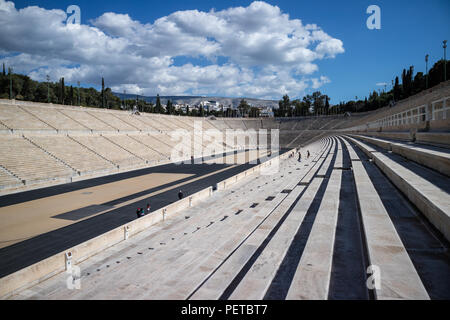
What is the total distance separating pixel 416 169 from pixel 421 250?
5.12 metres

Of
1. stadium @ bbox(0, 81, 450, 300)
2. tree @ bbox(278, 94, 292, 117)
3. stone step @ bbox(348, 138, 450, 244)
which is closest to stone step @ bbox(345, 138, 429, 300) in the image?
stadium @ bbox(0, 81, 450, 300)

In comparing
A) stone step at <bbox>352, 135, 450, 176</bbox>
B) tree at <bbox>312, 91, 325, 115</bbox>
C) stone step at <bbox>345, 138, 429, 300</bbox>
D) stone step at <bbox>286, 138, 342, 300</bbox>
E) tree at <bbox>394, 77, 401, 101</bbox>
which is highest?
tree at <bbox>312, 91, 325, 115</bbox>

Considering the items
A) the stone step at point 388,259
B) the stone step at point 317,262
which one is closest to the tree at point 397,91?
the stone step at point 317,262

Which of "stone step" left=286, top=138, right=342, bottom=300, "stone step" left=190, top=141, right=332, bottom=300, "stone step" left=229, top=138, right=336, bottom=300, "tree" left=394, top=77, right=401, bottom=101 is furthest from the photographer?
"tree" left=394, top=77, right=401, bottom=101

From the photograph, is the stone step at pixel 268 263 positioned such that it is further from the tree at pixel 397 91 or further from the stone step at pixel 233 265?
the tree at pixel 397 91

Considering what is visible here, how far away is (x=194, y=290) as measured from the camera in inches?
185

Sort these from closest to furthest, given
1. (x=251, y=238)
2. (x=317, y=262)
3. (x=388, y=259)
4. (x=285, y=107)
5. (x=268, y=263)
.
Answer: (x=388, y=259)
(x=317, y=262)
(x=268, y=263)
(x=251, y=238)
(x=285, y=107)

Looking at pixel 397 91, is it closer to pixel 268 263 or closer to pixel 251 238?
pixel 251 238

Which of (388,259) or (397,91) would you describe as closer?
(388,259)

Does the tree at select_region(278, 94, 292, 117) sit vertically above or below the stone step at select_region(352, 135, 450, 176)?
above

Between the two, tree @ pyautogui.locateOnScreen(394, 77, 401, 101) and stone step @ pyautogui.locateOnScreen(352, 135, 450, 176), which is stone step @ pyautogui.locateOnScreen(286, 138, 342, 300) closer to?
stone step @ pyautogui.locateOnScreen(352, 135, 450, 176)

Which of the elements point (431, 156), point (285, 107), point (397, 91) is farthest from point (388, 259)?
point (285, 107)

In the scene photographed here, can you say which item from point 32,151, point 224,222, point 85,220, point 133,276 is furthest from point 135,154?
point 133,276
